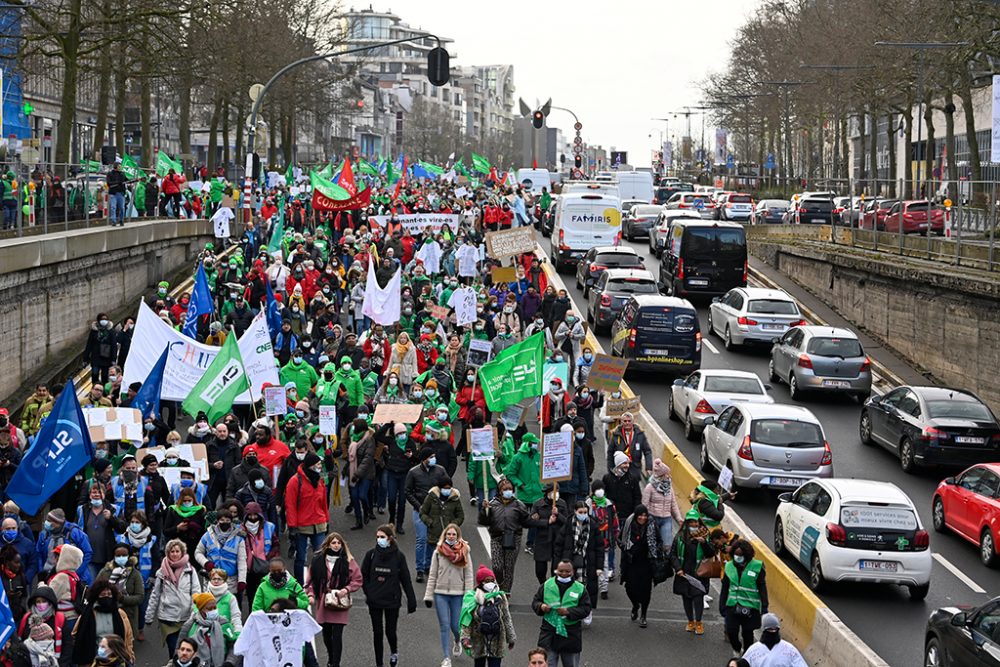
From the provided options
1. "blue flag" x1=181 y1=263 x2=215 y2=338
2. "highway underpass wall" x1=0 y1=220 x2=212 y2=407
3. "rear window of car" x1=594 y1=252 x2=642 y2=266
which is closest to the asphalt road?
"rear window of car" x1=594 y1=252 x2=642 y2=266

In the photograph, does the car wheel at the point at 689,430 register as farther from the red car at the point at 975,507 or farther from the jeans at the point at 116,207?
the jeans at the point at 116,207

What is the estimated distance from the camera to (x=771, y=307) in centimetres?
3300

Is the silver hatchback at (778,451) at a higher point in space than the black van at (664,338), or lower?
lower

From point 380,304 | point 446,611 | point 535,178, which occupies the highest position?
point 535,178

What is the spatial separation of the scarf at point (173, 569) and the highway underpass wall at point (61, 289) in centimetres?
1305

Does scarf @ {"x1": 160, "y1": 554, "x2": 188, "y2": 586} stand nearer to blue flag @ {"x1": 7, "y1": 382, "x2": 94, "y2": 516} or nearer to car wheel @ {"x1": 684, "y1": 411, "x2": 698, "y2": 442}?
blue flag @ {"x1": 7, "y1": 382, "x2": 94, "y2": 516}

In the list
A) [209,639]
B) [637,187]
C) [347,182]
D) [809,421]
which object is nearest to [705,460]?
[809,421]

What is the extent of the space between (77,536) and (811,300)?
3027cm

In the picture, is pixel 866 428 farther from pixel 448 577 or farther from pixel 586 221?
pixel 586 221

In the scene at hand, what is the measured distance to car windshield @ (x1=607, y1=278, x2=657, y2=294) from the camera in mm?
34250

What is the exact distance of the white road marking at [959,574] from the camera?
57.4 feet

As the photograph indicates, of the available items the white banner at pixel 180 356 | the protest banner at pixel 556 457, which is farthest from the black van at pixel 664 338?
the protest banner at pixel 556 457

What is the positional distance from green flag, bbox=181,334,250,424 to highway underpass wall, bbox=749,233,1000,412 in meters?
15.2

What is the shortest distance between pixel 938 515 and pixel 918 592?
11.8 ft
